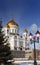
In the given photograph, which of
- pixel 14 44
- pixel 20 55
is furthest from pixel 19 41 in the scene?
pixel 20 55

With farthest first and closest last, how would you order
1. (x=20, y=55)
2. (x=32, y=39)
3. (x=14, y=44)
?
(x=14, y=44), (x=20, y=55), (x=32, y=39)

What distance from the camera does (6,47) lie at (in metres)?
9.49

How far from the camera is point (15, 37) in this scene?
1416 inches

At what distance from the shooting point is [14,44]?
35.9m

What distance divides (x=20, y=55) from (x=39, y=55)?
143 inches

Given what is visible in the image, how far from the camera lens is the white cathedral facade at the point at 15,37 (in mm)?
35719

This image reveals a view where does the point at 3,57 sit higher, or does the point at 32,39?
the point at 32,39

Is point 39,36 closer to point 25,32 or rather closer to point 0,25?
point 0,25

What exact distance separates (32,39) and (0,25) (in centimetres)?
167

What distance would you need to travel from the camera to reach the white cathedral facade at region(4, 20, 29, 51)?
35.7 m

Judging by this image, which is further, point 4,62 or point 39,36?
point 4,62

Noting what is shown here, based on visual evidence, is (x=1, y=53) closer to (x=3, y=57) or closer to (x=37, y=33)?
(x=3, y=57)

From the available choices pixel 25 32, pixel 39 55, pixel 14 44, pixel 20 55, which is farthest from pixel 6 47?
pixel 25 32

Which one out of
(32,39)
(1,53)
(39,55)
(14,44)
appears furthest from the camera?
(14,44)
